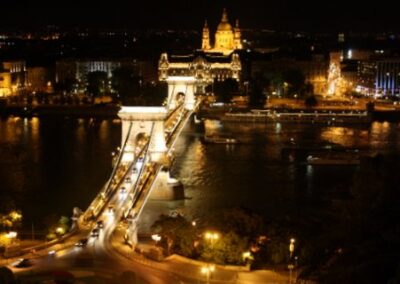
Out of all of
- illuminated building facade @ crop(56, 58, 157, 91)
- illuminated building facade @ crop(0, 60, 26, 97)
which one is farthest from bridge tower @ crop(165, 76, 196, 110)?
illuminated building facade @ crop(56, 58, 157, 91)

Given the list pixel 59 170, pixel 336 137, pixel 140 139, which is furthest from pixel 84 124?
pixel 140 139

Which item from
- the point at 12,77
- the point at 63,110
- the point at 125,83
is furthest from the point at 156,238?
the point at 12,77

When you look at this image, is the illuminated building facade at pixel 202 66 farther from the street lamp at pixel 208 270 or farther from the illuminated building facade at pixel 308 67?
the street lamp at pixel 208 270

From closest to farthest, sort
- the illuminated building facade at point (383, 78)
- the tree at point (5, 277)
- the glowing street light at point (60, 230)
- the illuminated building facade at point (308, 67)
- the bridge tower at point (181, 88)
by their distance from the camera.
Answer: the tree at point (5, 277)
the glowing street light at point (60, 230)
the bridge tower at point (181, 88)
the illuminated building facade at point (383, 78)
the illuminated building facade at point (308, 67)

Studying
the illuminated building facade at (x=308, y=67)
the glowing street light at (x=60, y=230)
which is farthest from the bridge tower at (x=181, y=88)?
the glowing street light at (x=60, y=230)

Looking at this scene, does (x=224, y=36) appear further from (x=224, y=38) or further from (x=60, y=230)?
(x=60, y=230)

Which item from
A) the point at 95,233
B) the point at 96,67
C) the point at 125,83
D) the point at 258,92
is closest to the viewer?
the point at 95,233
